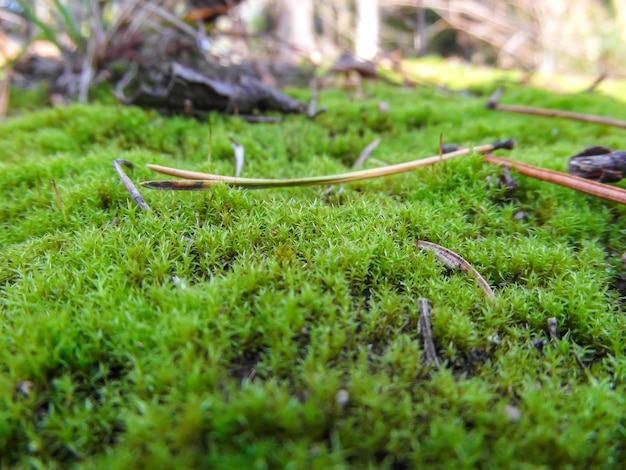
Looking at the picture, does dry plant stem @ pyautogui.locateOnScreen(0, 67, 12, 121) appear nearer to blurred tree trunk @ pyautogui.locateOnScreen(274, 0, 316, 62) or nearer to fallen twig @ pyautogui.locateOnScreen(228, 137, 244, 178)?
fallen twig @ pyautogui.locateOnScreen(228, 137, 244, 178)

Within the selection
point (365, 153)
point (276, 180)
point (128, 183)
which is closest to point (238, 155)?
point (276, 180)

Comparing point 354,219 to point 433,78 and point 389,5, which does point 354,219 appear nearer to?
point 433,78

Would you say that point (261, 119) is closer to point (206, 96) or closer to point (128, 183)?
point (206, 96)

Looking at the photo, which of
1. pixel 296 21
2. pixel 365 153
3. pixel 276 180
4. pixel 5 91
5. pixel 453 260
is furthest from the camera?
pixel 296 21

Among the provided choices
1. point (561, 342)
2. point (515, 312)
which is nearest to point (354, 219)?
point (515, 312)

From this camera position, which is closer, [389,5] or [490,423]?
[490,423]

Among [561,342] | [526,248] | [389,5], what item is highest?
[389,5]

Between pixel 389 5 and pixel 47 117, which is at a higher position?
pixel 389 5
